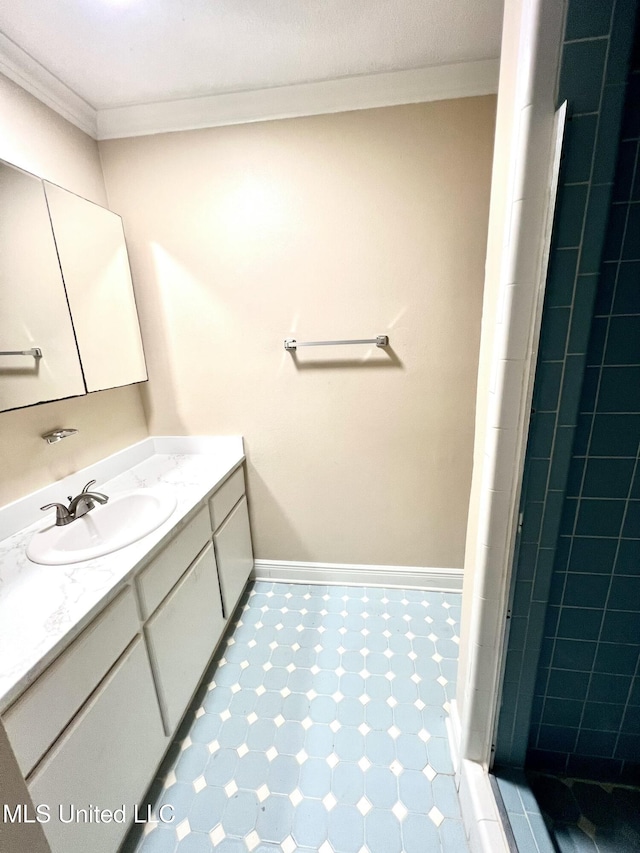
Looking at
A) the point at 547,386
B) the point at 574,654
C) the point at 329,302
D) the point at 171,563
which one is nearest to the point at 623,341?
the point at 547,386

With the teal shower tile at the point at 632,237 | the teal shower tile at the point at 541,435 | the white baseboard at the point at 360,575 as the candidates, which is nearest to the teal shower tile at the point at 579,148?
the teal shower tile at the point at 632,237

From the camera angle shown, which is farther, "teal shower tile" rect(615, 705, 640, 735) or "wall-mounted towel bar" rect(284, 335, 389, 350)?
"wall-mounted towel bar" rect(284, 335, 389, 350)

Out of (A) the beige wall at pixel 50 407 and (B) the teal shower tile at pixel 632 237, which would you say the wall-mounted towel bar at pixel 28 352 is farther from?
(B) the teal shower tile at pixel 632 237

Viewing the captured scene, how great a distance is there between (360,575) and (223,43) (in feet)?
7.62

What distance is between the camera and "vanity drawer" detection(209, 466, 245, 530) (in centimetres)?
150

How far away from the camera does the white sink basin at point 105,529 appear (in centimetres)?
102

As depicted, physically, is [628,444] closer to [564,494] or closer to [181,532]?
[564,494]

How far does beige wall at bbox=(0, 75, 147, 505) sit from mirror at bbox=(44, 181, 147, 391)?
0.44 ft

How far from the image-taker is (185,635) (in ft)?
4.09

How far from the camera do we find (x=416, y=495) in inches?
70.6

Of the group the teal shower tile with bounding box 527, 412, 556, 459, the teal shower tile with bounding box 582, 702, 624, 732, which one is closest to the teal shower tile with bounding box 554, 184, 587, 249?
the teal shower tile with bounding box 527, 412, 556, 459

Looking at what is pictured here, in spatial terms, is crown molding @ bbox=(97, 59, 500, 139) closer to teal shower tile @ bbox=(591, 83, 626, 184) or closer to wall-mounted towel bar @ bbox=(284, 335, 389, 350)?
wall-mounted towel bar @ bbox=(284, 335, 389, 350)

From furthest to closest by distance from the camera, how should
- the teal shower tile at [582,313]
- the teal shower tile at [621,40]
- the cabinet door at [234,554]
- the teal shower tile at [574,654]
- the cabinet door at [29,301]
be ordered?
the cabinet door at [234,554] → the cabinet door at [29,301] → the teal shower tile at [574,654] → the teal shower tile at [582,313] → the teal shower tile at [621,40]

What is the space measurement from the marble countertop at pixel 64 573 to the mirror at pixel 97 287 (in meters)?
0.43
